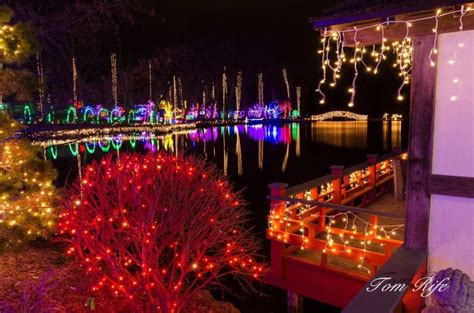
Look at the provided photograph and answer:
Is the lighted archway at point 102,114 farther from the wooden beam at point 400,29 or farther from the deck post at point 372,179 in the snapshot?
the wooden beam at point 400,29

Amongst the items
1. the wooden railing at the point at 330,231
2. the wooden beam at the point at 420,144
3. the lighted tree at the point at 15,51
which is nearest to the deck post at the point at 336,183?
the wooden railing at the point at 330,231

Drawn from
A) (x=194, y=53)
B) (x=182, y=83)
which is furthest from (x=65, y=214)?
(x=182, y=83)

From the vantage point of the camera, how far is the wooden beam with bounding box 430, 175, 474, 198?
12.3 feet

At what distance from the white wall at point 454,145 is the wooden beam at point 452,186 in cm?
5

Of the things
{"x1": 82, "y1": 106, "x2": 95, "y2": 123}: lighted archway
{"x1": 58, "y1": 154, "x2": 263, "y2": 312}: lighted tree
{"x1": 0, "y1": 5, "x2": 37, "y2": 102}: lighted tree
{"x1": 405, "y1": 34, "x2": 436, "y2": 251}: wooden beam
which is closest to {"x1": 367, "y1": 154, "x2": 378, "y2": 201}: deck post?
{"x1": 58, "y1": 154, "x2": 263, "y2": 312}: lighted tree

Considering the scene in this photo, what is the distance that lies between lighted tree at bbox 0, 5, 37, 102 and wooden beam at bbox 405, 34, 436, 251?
19.4ft

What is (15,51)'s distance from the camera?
6.65 m

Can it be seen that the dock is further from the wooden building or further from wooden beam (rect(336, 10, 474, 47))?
wooden beam (rect(336, 10, 474, 47))

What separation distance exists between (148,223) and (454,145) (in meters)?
4.99

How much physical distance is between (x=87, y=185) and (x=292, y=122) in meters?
84.2

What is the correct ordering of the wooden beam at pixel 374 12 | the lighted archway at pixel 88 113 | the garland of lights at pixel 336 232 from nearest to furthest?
1. the wooden beam at pixel 374 12
2. the garland of lights at pixel 336 232
3. the lighted archway at pixel 88 113

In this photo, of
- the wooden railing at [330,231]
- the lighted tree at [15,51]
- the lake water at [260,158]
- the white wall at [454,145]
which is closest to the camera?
the white wall at [454,145]

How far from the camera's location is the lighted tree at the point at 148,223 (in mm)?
7141

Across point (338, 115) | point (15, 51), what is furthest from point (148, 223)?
point (338, 115)
